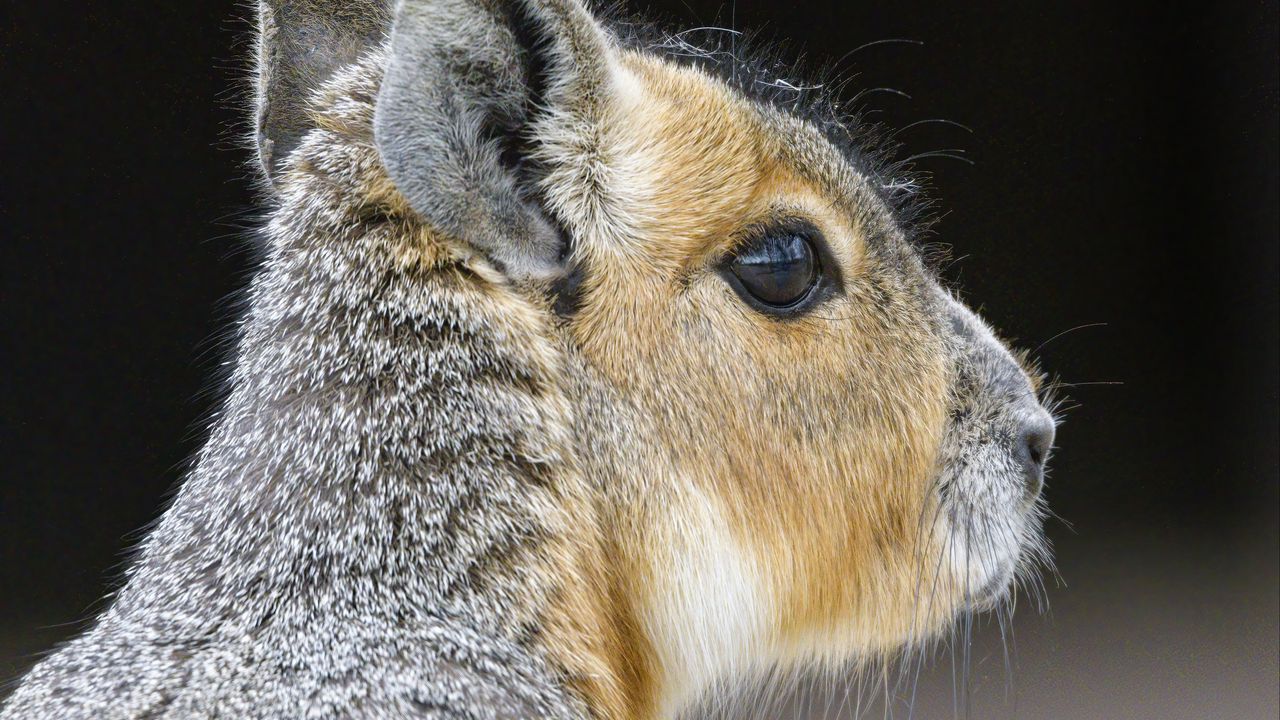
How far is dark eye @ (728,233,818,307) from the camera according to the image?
1.46 metres

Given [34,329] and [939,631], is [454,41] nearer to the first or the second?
[939,631]

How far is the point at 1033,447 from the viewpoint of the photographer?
1.67 meters

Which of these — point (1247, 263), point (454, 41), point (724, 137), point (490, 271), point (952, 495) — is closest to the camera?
point (454, 41)

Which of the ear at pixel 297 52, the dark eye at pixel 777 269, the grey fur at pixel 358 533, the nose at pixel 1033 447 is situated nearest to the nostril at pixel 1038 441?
→ the nose at pixel 1033 447

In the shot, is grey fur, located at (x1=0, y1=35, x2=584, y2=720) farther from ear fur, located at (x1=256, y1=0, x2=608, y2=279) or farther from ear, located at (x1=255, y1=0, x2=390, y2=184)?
ear, located at (x1=255, y1=0, x2=390, y2=184)

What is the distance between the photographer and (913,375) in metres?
1.57

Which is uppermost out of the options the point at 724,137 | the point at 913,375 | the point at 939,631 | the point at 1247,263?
the point at 1247,263

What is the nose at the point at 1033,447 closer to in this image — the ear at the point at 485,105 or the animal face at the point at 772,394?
the animal face at the point at 772,394

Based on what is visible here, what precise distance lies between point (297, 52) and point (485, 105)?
27.3 inches

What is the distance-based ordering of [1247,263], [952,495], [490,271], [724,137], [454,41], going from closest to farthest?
1. [454,41]
2. [490,271]
3. [724,137]
4. [952,495]
5. [1247,263]

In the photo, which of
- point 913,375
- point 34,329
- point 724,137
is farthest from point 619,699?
point 34,329

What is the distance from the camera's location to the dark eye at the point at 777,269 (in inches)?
57.4

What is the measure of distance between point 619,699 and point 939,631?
55cm

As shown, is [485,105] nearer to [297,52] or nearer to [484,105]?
[484,105]
